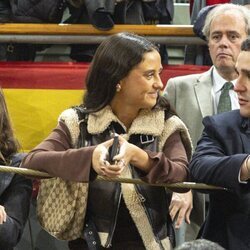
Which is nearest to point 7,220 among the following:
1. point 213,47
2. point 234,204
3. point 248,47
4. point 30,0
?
point 234,204

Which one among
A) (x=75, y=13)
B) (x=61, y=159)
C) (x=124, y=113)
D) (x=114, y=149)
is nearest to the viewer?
(x=114, y=149)

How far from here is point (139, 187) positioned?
291 cm

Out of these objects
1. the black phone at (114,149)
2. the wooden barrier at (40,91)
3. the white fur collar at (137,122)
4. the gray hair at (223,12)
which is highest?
the gray hair at (223,12)

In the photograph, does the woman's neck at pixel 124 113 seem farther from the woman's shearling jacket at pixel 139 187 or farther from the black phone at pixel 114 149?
the black phone at pixel 114 149

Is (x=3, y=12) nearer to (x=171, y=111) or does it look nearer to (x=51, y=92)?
(x=51, y=92)

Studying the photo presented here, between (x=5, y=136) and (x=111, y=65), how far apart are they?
535mm

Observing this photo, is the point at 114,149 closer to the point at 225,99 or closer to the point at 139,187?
the point at 139,187

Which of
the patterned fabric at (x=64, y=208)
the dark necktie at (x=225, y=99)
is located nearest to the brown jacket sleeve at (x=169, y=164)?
the patterned fabric at (x=64, y=208)

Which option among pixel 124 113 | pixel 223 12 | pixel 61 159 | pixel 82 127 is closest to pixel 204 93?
pixel 223 12

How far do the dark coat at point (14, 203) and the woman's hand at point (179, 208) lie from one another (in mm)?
551

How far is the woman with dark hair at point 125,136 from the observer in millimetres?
2871

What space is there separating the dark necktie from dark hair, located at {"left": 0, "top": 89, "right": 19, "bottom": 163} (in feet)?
3.22

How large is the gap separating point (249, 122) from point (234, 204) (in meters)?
0.29

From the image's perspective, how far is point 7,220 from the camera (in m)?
2.93
